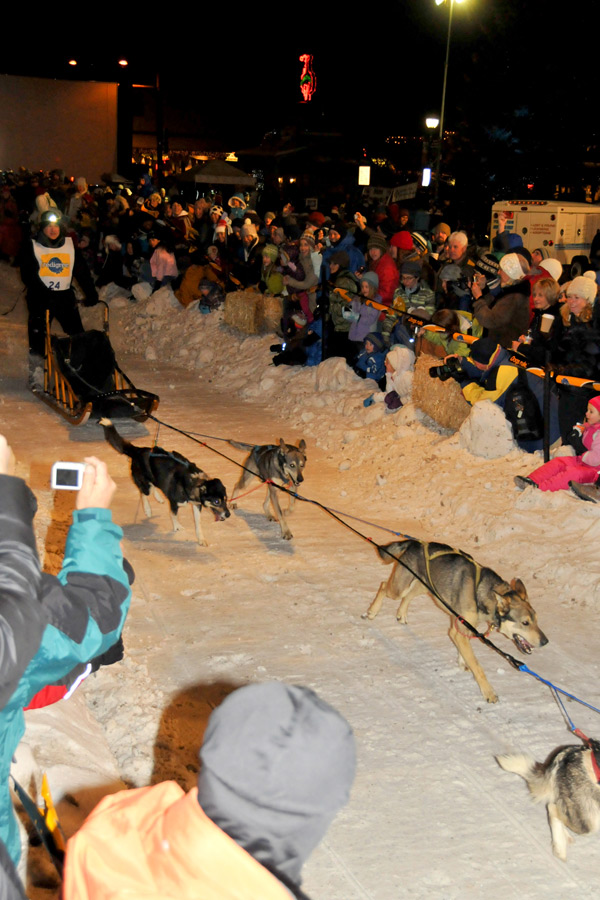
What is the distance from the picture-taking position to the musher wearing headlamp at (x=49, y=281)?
10.0 m

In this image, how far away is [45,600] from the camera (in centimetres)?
166

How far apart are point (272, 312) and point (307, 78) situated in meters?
22.9

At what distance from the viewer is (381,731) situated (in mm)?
4020

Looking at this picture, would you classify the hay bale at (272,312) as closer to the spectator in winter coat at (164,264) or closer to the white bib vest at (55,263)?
the white bib vest at (55,263)

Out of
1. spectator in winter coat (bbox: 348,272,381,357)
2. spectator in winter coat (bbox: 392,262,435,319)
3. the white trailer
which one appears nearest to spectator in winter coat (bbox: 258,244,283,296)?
spectator in winter coat (bbox: 348,272,381,357)

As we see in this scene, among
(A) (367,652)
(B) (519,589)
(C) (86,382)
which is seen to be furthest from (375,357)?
(B) (519,589)

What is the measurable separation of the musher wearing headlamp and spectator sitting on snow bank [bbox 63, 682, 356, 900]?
31.2ft

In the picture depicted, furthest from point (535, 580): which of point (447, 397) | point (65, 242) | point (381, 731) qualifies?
point (65, 242)

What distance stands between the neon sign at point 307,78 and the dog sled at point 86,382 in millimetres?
25329

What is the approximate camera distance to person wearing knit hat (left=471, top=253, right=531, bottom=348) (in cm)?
747

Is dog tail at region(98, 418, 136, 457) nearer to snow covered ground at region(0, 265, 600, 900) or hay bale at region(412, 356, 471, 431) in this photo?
snow covered ground at region(0, 265, 600, 900)

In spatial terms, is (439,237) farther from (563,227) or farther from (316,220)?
(563,227)

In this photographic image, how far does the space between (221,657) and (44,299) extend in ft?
22.6

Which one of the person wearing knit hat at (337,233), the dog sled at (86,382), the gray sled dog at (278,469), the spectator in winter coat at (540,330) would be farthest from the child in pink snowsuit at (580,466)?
the person wearing knit hat at (337,233)
